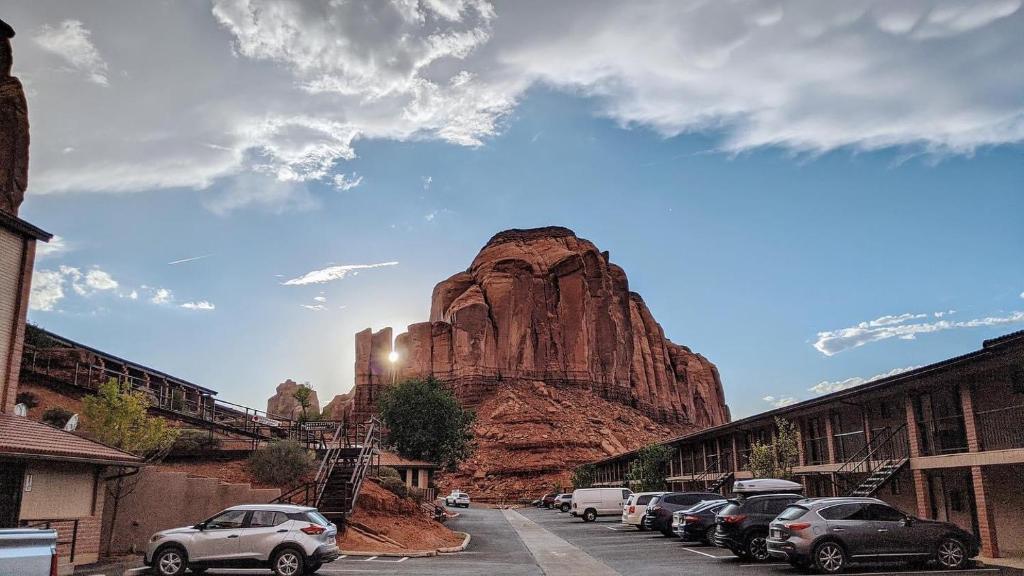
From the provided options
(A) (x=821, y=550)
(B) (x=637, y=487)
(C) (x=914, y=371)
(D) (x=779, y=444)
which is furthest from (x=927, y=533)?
(B) (x=637, y=487)

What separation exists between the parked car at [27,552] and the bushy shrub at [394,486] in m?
24.5

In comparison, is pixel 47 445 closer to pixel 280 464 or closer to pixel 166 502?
pixel 166 502

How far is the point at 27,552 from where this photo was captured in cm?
691

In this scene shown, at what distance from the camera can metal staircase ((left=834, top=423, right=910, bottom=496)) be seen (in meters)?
23.5

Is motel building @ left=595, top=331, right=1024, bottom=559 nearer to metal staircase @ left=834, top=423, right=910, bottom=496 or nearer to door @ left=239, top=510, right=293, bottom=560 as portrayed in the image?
metal staircase @ left=834, top=423, right=910, bottom=496

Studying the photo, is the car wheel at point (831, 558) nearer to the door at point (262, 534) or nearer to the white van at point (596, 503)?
the door at point (262, 534)

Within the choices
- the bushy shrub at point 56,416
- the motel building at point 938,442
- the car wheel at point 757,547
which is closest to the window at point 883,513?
the car wheel at point 757,547

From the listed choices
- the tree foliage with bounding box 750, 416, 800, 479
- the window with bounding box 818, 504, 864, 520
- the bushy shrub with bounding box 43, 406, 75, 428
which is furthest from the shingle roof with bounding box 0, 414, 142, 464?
the tree foliage with bounding box 750, 416, 800, 479

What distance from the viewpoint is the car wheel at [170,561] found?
15.5m

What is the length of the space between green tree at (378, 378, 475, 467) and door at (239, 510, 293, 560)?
41389 millimetres

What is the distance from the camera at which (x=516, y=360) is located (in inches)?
4269

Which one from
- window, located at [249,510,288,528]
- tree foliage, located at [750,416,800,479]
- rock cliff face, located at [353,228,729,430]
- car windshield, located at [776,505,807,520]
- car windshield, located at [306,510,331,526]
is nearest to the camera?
window, located at [249,510,288,528]

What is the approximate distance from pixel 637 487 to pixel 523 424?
41396mm

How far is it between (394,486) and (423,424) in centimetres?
2588
